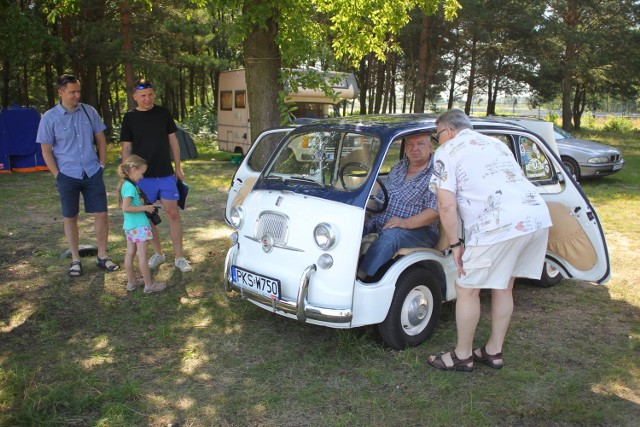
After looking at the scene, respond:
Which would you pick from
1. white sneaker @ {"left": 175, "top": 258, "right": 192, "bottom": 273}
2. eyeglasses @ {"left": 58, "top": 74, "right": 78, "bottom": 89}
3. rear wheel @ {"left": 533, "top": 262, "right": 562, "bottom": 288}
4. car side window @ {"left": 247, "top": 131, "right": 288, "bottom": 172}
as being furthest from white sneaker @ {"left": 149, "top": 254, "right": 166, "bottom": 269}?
rear wheel @ {"left": 533, "top": 262, "right": 562, "bottom": 288}

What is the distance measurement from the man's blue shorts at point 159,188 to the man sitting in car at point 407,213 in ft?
7.26

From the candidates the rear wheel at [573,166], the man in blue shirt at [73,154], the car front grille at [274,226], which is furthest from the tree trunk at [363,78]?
the car front grille at [274,226]

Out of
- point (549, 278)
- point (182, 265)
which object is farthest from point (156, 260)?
point (549, 278)

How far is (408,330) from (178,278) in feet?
8.90

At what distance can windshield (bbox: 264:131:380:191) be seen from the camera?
4164mm

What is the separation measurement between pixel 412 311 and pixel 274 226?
1.22m

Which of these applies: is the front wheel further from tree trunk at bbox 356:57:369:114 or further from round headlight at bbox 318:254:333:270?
tree trunk at bbox 356:57:369:114

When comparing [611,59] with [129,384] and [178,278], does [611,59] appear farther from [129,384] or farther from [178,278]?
[129,384]

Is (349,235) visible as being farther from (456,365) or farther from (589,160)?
(589,160)

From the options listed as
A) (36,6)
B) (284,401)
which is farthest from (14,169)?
(284,401)

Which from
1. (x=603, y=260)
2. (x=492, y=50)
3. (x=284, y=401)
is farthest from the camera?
(x=492, y=50)

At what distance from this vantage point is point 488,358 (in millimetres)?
3773

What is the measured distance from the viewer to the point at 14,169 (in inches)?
532

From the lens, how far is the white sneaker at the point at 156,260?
5.89m
